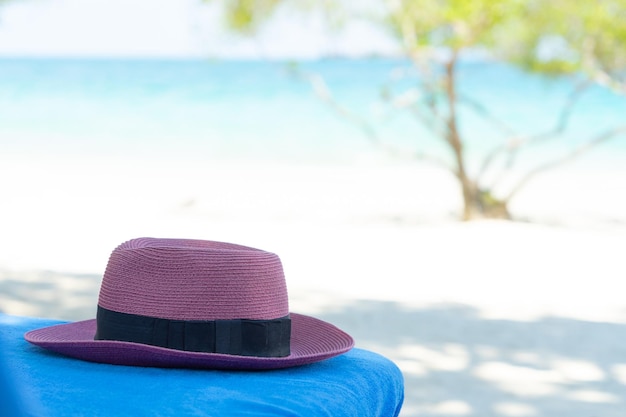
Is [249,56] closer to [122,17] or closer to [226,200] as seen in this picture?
[122,17]

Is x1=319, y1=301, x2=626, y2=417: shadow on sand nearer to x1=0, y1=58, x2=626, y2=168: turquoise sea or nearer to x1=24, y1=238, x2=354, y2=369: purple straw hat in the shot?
x1=24, y1=238, x2=354, y2=369: purple straw hat

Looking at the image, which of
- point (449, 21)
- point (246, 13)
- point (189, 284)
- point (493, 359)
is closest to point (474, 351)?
point (493, 359)

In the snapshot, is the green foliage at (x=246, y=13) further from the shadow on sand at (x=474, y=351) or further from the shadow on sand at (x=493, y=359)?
the shadow on sand at (x=493, y=359)

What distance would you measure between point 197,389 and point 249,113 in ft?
55.6

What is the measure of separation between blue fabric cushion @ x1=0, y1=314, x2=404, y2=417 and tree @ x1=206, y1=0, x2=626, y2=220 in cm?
524

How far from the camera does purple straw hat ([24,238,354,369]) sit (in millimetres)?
1576

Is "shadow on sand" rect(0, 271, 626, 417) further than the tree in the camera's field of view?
No

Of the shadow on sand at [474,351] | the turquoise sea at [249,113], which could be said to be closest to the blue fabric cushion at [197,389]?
the shadow on sand at [474,351]

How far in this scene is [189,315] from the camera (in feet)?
5.22

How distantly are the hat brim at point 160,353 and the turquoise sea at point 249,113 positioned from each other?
495 inches

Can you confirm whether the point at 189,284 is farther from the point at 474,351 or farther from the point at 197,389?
the point at 474,351

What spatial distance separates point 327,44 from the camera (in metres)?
6.83

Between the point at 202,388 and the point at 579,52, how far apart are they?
6213 millimetres

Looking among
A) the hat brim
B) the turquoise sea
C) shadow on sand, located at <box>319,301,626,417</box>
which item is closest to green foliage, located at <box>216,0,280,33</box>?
shadow on sand, located at <box>319,301,626,417</box>
